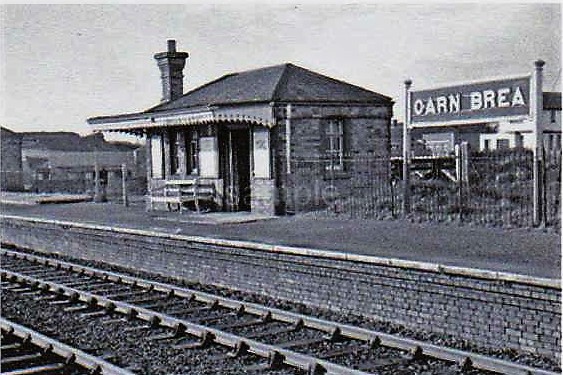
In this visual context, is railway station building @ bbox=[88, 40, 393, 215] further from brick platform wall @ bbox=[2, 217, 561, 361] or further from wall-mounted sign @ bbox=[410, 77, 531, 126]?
brick platform wall @ bbox=[2, 217, 561, 361]

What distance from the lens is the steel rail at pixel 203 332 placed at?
23.1ft

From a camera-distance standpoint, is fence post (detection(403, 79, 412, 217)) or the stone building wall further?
the stone building wall

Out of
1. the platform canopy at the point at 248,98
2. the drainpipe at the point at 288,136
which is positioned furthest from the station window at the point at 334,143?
the drainpipe at the point at 288,136

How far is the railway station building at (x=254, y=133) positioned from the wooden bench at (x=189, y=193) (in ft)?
0.08

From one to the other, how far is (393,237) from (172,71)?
501 inches

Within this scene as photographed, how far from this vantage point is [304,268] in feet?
32.8

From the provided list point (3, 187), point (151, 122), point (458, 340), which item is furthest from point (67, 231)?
point (3, 187)

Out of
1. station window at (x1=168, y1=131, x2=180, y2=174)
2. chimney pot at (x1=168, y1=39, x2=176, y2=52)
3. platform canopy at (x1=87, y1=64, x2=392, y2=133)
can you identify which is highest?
chimney pot at (x1=168, y1=39, x2=176, y2=52)

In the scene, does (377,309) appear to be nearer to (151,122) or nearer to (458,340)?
(458,340)

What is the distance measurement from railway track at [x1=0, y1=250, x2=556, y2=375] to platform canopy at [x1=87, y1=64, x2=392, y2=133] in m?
5.35

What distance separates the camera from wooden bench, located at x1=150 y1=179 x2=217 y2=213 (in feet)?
60.5

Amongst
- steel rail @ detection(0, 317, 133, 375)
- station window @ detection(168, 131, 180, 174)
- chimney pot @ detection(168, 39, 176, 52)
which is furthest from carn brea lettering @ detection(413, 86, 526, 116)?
chimney pot @ detection(168, 39, 176, 52)

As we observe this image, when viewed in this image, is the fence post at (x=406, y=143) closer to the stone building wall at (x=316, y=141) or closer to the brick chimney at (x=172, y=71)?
the stone building wall at (x=316, y=141)

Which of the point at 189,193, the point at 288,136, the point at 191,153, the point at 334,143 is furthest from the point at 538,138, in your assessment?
the point at 191,153
